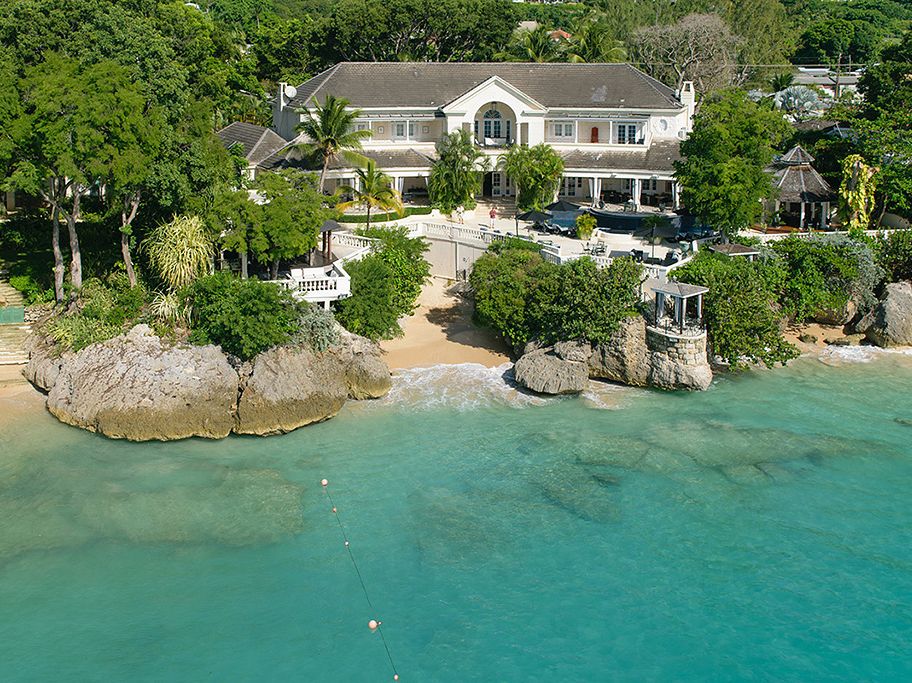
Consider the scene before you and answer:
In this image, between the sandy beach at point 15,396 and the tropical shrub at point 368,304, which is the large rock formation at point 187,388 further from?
the tropical shrub at point 368,304

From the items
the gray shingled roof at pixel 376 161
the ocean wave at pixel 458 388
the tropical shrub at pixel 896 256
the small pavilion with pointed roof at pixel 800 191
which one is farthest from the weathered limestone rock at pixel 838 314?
the gray shingled roof at pixel 376 161

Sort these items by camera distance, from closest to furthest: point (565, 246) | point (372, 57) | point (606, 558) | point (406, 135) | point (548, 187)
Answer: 1. point (606, 558)
2. point (565, 246)
3. point (548, 187)
4. point (406, 135)
5. point (372, 57)

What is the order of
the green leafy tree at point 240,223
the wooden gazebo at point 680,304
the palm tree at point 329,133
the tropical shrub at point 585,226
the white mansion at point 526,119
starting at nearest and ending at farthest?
1. the wooden gazebo at point 680,304
2. the green leafy tree at point 240,223
3. the tropical shrub at point 585,226
4. the palm tree at point 329,133
5. the white mansion at point 526,119

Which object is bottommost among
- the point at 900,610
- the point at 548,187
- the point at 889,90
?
the point at 900,610

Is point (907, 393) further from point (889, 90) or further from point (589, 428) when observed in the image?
point (889, 90)

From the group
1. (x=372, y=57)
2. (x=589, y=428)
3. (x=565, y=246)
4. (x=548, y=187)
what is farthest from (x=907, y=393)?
(x=372, y=57)

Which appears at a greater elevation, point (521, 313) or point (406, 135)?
point (406, 135)
